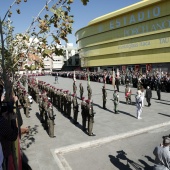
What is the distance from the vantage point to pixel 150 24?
4653 cm

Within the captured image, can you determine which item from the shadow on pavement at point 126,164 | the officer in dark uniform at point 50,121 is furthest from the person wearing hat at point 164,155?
the officer in dark uniform at point 50,121

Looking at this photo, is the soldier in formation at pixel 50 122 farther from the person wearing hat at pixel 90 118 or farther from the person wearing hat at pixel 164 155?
the person wearing hat at pixel 164 155

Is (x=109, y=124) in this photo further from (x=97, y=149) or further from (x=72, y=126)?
(x=97, y=149)

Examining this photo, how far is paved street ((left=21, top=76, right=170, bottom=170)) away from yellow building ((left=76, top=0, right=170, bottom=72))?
3490cm

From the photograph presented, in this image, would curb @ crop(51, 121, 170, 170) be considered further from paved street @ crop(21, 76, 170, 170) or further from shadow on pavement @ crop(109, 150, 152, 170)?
shadow on pavement @ crop(109, 150, 152, 170)

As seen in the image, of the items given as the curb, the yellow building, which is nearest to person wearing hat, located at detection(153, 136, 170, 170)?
the curb

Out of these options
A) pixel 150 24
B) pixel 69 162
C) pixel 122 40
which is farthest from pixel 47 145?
pixel 122 40

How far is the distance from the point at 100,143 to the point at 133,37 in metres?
44.6

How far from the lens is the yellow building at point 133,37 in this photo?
44531mm

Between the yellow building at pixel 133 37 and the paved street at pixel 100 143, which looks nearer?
the paved street at pixel 100 143

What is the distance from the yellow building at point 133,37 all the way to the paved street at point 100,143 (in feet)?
115

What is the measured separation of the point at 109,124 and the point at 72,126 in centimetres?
181

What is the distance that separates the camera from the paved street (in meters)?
7.12

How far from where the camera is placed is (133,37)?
166 feet
